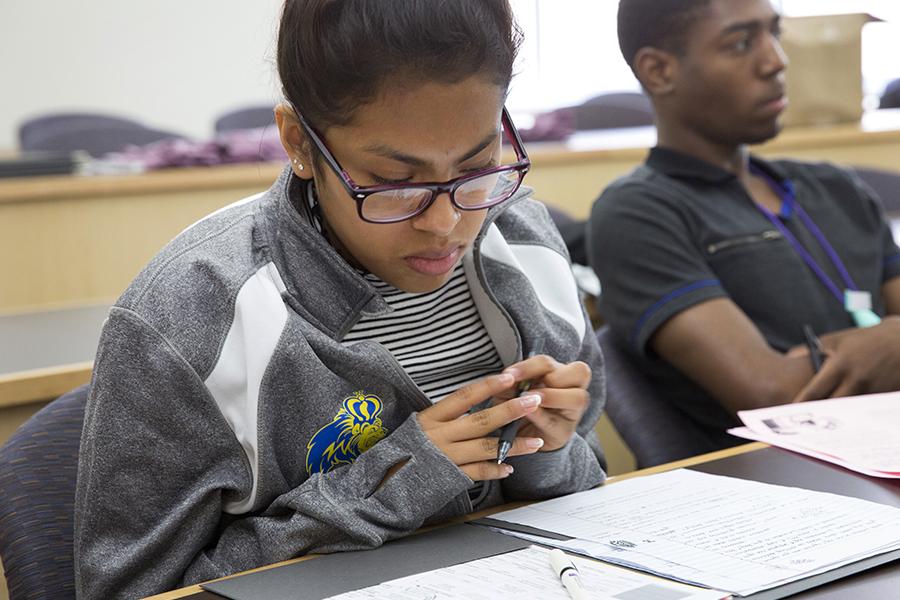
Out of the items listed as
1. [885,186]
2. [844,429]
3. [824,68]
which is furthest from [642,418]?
[824,68]

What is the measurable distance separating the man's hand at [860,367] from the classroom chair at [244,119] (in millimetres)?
3379

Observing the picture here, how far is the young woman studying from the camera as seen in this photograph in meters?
1.01

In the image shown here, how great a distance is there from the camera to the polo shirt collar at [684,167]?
185 cm

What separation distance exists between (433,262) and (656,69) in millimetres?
938

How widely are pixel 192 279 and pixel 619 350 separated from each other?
0.85 metres

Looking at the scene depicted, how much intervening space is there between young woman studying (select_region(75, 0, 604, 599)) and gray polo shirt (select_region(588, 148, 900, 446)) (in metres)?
0.65

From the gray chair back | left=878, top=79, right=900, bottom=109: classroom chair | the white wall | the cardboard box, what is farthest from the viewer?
the white wall

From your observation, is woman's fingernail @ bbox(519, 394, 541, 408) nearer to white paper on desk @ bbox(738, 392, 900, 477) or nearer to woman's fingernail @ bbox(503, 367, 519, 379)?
woman's fingernail @ bbox(503, 367, 519, 379)

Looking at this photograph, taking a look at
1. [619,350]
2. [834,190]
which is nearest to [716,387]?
[619,350]

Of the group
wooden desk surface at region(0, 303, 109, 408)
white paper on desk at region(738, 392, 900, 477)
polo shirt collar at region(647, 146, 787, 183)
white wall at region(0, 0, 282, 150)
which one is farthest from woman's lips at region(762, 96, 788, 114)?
white wall at region(0, 0, 282, 150)

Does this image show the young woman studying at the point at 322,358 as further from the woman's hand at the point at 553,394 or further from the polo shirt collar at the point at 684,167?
the polo shirt collar at the point at 684,167

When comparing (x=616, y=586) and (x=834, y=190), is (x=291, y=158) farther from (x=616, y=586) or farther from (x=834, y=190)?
(x=834, y=190)

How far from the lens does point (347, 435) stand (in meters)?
1.09

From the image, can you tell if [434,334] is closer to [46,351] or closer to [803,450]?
[803,450]
